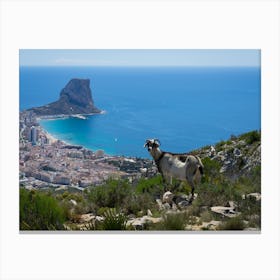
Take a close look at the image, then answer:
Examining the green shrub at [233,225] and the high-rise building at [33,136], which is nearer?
the green shrub at [233,225]

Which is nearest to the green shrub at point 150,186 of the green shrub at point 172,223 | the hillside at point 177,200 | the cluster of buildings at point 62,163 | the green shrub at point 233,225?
the hillside at point 177,200

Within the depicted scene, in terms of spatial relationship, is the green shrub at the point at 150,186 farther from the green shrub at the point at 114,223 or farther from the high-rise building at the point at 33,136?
the high-rise building at the point at 33,136

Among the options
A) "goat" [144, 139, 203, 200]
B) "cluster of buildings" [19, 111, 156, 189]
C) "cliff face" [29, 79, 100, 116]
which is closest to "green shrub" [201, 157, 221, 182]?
"goat" [144, 139, 203, 200]

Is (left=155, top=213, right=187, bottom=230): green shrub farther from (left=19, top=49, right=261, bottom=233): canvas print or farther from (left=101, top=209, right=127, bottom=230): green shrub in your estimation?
(left=101, top=209, right=127, bottom=230): green shrub
